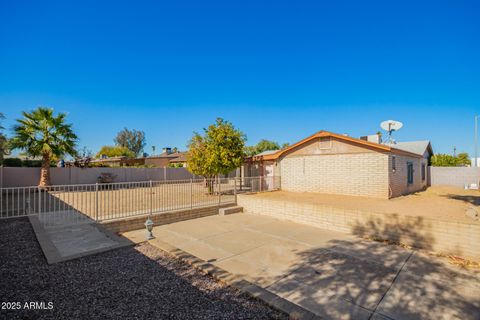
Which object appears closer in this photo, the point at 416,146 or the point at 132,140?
the point at 416,146

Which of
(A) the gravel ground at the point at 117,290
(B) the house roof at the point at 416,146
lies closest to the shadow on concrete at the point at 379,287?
(A) the gravel ground at the point at 117,290

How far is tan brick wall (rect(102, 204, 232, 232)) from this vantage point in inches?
274

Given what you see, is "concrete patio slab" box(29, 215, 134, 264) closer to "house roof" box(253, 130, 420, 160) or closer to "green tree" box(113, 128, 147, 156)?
"house roof" box(253, 130, 420, 160)

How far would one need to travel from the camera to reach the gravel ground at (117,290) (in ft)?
9.59

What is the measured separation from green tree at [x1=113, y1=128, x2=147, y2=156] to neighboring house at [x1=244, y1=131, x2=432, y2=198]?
5002 centimetres

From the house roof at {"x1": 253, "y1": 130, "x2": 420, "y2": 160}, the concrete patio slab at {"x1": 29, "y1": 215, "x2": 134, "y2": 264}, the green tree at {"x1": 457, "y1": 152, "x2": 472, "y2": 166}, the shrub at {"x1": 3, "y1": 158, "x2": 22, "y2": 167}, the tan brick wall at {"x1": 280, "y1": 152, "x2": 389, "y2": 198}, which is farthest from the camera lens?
the green tree at {"x1": 457, "y1": 152, "x2": 472, "y2": 166}

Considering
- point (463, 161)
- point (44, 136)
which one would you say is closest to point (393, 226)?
point (44, 136)

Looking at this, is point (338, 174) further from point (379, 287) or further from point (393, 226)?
point (379, 287)

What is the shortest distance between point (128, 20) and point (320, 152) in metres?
11.8

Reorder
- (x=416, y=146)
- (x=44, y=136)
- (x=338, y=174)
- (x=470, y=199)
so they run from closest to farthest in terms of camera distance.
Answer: (x=470, y=199) → (x=338, y=174) → (x=44, y=136) → (x=416, y=146)

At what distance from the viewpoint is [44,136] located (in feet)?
49.2

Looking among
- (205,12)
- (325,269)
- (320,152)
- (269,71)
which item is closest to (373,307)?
(325,269)

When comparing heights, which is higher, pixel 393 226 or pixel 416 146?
pixel 416 146

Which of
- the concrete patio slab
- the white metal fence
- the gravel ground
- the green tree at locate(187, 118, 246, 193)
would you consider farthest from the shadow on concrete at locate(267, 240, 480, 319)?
the green tree at locate(187, 118, 246, 193)
